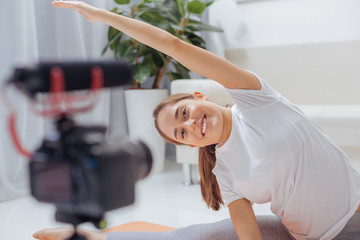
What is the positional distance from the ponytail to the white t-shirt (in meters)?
0.16

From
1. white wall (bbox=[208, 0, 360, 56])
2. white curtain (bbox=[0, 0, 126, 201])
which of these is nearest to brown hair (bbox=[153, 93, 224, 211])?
white curtain (bbox=[0, 0, 126, 201])

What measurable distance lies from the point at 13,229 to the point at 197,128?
105 cm

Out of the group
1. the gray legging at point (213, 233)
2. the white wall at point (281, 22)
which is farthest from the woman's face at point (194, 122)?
the white wall at point (281, 22)

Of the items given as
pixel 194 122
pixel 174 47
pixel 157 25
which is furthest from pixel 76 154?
pixel 157 25

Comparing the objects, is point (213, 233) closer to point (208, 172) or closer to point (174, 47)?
point (208, 172)

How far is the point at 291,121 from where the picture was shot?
98 cm

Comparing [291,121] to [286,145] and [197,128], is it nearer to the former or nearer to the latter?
[286,145]

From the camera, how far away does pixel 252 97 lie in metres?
0.98

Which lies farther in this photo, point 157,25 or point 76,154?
point 157,25

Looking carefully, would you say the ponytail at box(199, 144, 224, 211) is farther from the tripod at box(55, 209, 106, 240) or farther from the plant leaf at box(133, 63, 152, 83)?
the plant leaf at box(133, 63, 152, 83)

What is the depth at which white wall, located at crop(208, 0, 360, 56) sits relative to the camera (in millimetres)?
2412

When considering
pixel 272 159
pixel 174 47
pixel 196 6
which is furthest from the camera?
pixel 196 6

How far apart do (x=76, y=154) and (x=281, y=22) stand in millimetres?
2546

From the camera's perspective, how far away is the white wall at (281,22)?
241cm
